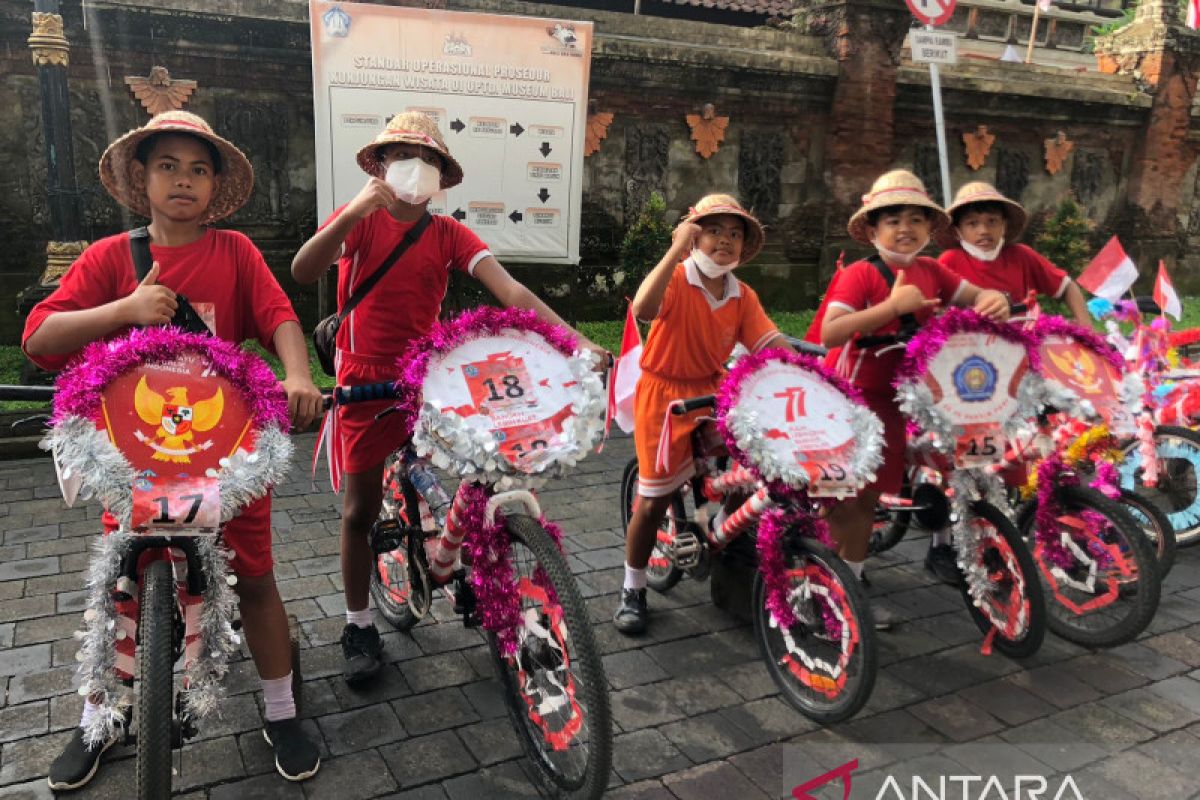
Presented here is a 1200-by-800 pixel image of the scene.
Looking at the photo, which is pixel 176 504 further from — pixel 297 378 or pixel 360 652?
pixel 360 652

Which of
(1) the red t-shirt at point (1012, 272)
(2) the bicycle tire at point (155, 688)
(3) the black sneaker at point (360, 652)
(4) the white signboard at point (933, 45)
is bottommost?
(3) the black sneaker at point (360, 652)

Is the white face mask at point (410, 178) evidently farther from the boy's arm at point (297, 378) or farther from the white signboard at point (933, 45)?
the white signboard at point (933, 45)

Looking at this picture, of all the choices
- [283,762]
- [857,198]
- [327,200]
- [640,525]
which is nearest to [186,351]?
[283,762]

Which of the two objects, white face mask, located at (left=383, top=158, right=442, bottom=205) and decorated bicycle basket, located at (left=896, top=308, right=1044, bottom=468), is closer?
white face mask, located at (left=383, top=158, right=442, bottom=205)

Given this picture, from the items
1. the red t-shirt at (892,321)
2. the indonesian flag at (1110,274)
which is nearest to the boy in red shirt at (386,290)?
the red t-shirt at (892,321)

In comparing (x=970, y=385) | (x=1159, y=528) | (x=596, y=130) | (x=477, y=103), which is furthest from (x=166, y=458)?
(x=596, y=130)

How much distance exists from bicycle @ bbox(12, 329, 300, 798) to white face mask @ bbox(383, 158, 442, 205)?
0.84 meters

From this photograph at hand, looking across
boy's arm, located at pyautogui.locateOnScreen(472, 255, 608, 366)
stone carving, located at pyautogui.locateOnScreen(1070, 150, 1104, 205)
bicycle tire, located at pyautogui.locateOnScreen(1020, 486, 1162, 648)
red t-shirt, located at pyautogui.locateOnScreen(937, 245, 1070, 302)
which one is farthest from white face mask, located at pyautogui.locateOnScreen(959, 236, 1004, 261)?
stone carving, located at pyautogui.locateOnScreen(1070, 150, 1104, 205)

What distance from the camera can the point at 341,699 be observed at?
3.39 meters

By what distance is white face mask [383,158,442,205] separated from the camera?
311 cm

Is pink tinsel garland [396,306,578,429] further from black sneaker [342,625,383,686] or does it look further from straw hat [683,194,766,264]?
black sneaker [342,625,383,686]

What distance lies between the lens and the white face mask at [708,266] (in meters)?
3.73

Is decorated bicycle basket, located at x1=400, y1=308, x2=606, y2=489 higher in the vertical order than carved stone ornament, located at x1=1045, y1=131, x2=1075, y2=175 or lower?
lower

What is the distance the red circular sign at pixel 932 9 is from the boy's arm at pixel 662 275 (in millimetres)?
5547
